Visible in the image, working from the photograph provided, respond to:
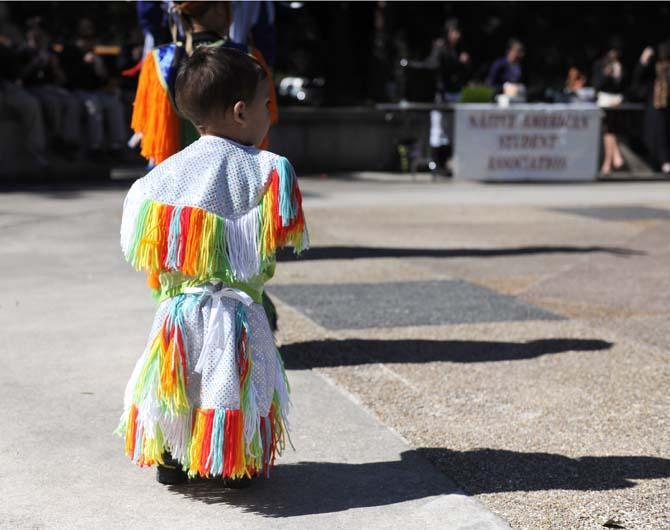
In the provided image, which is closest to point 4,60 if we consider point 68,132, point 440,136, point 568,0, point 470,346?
point 68,132

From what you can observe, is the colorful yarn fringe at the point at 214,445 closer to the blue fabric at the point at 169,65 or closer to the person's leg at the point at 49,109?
the blue fabric at the point at 169,65

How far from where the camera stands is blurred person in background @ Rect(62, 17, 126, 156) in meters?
14.4

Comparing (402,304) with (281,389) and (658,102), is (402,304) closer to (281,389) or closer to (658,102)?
(281,389)

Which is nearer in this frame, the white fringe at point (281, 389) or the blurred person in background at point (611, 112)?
the white fringe at point (281, 389)

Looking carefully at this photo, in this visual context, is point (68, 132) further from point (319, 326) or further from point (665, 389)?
point (665, 389)

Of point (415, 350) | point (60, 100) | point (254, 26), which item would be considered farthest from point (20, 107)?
point (415, 350)

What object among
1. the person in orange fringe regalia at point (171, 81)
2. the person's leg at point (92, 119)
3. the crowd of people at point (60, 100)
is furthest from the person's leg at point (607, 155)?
the person in orange fringe regalia at point (171, 81)

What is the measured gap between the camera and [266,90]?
12.0ft

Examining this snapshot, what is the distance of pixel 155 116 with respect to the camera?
5504mm

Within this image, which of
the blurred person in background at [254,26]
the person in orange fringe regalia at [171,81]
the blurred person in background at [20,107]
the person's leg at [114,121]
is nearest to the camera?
the person in orange fringe regalia at [171,81]

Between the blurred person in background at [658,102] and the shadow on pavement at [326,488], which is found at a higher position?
the blurred person in background at [658,102]

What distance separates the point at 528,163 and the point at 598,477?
1236cm

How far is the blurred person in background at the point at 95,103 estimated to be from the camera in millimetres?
14430

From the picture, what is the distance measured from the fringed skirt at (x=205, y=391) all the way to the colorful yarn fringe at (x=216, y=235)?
0.10 metres
